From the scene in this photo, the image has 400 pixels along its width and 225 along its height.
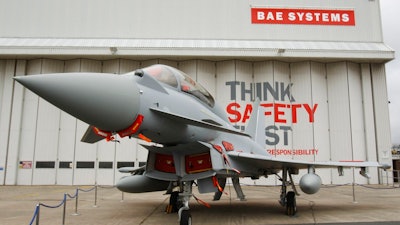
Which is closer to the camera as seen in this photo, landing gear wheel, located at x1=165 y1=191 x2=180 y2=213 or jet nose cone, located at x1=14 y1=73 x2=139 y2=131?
jet nose cone, located at x1=14 y1=73 x2=139 y2=131

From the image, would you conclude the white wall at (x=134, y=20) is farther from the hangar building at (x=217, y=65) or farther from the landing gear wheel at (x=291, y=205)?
the landing gear wheel at (x=291, y=205)

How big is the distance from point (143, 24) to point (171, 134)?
1442cm

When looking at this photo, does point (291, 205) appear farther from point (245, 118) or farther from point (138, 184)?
point (245, 118)

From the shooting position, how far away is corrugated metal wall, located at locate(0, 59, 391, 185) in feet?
56.6

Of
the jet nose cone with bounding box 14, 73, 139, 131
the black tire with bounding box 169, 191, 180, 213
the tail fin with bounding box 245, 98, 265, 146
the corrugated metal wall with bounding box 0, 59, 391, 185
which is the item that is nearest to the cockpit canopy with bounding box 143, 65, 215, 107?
the jet nose cone with bounding box 14, 73, 139, 131

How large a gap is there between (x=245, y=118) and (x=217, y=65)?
357 cm

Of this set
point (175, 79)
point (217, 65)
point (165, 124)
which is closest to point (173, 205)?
point (165, 124)

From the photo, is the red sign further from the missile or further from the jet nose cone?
the jet nose cone

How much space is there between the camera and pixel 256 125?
10.9 m


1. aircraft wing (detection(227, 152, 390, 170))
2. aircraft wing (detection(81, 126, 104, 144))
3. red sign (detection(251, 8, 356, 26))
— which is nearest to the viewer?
aircraft wing (detection(81, 126, 104, 144))

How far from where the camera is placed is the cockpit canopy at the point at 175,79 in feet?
18.0

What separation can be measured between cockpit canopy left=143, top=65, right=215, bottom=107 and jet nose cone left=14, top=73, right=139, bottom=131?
715 millimetres

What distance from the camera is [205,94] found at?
21.5 ft

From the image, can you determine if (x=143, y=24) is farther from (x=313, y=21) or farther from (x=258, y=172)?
(x=258, y=172)
